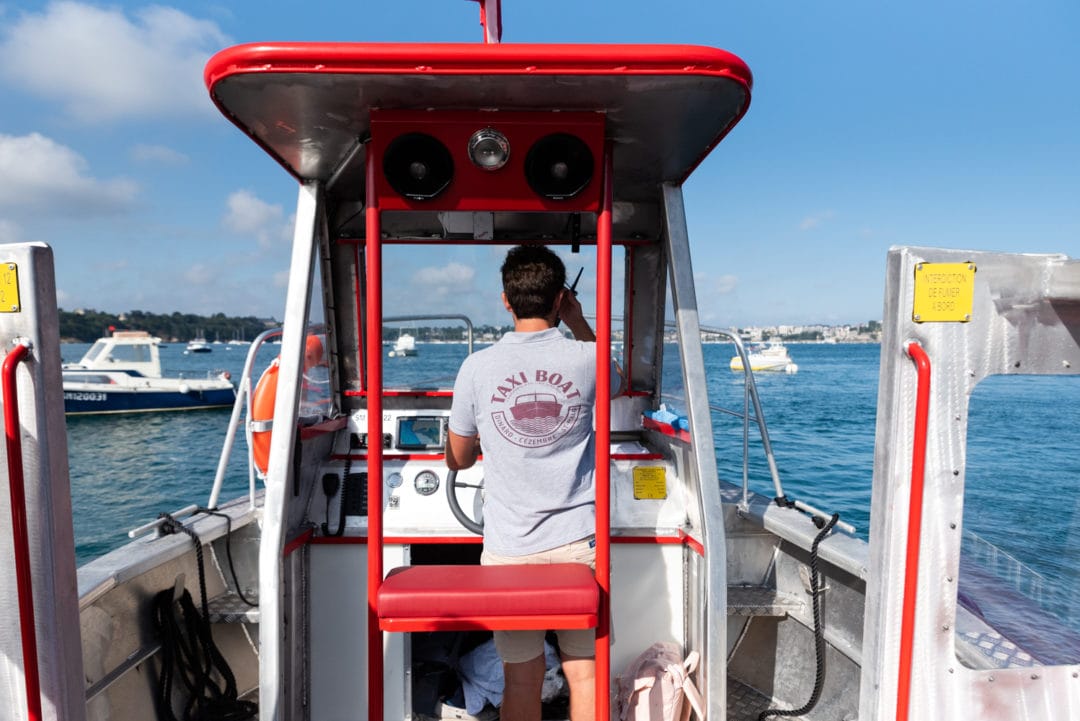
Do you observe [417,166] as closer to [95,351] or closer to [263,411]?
[263,411]

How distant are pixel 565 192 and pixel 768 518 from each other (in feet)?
7.15

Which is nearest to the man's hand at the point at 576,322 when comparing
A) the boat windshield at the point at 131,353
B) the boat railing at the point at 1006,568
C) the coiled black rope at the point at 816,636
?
the boat railing at the point at 1006,568

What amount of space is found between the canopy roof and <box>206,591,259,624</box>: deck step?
6.96 ft

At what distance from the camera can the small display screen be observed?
11.2 ft

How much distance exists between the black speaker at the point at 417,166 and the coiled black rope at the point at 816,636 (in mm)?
2309

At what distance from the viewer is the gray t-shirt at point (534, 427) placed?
1951mm

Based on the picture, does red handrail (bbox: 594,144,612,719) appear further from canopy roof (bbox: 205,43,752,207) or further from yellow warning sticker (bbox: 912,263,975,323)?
yellow warning sticker (bbox: 912,263,975,323)

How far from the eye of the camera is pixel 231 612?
304 cm

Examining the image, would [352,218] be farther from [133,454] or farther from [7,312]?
[133,454]

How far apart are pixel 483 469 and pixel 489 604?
2.80ft

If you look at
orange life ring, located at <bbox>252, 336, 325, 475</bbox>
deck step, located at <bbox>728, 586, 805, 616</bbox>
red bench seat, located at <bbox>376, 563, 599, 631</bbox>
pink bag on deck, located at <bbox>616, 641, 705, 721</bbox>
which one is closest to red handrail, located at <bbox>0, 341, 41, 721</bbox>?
red bench seat, located at <bbox>376, 563, 599, 631</bbox>

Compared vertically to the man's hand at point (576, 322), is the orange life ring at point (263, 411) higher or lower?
lower

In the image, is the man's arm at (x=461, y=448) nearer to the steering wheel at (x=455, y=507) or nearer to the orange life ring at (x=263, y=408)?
the steering wheel at (x=455, y=507)

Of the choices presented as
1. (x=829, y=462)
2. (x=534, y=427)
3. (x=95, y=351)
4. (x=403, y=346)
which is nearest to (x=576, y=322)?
(x=534, y=427)
